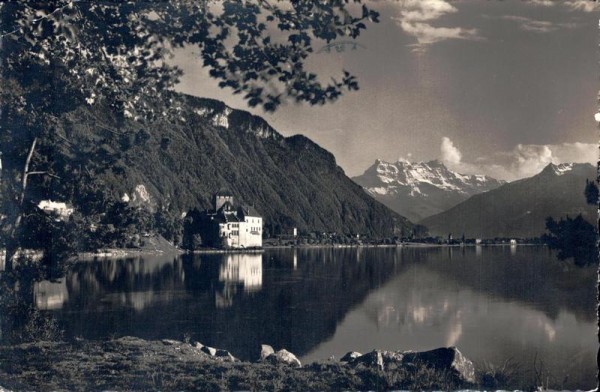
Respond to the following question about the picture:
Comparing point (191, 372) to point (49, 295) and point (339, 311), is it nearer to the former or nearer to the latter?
point (49, 295)

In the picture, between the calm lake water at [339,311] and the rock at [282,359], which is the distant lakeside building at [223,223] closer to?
the calm lake water at [339,311]

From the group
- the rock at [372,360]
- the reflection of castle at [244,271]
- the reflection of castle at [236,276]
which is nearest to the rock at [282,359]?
the rock at [372,360]

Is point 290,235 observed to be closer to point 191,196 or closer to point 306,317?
point 191,196

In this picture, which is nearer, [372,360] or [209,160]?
[372,360]

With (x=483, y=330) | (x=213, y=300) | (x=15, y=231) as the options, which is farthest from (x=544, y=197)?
(x=213, y=300)

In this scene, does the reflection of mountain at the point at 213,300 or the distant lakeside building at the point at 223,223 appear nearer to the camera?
the reflection of mountain at the point at 213,300

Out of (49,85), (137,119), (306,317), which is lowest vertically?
(306,317)

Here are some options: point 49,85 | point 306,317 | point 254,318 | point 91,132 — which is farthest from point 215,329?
point 49,85
